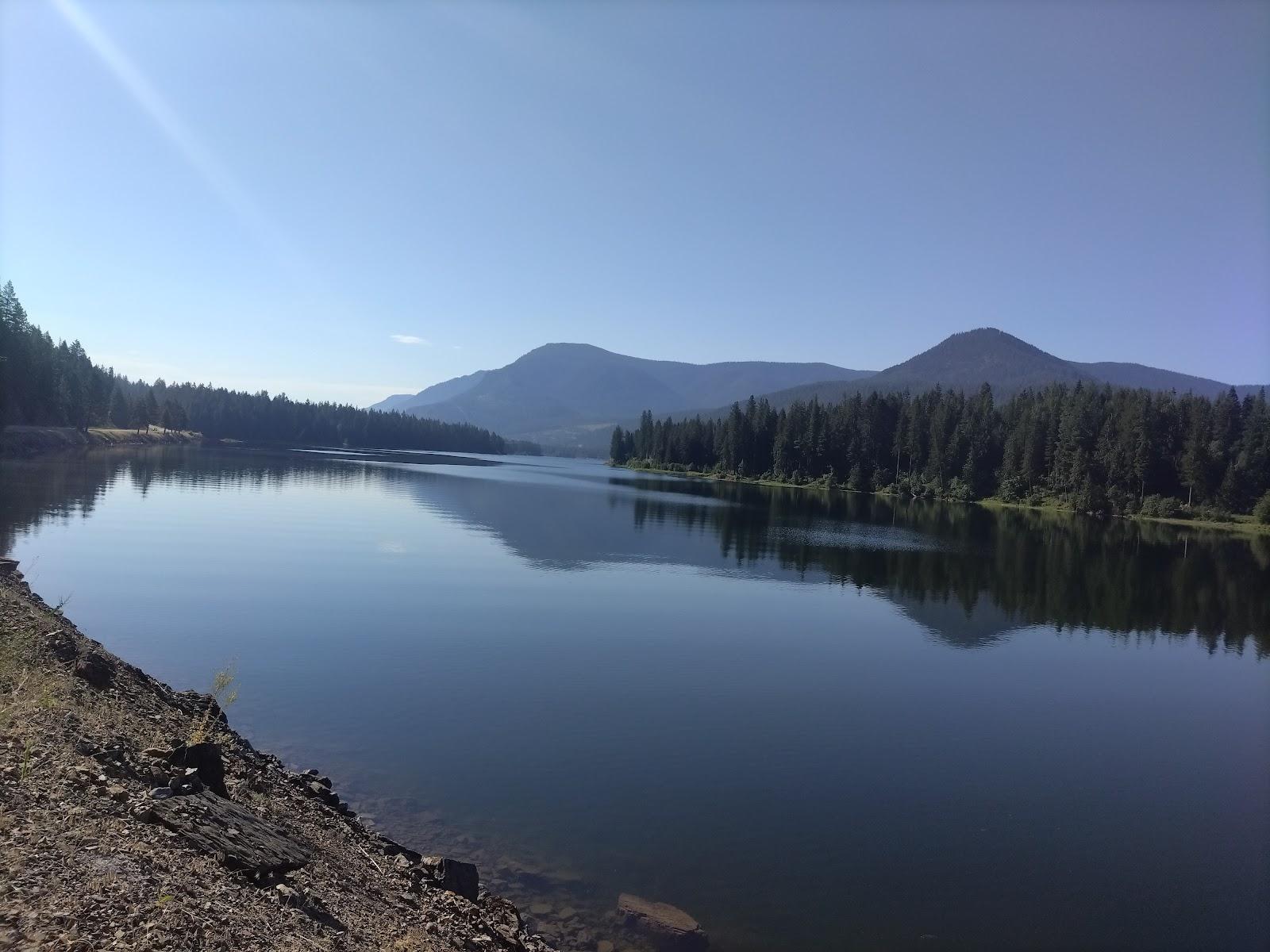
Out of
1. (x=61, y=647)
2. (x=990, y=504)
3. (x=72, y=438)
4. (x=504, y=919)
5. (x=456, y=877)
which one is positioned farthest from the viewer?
(x=990, y=504)

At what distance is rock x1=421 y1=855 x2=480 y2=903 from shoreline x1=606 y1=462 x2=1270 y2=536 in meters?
101

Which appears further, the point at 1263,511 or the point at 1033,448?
the point at 1033,448

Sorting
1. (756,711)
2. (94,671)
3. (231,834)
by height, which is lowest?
(756,711)

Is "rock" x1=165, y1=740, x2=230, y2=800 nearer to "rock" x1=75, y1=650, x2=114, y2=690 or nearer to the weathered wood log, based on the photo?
the weathered wood log

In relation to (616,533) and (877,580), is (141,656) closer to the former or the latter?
(877,580)

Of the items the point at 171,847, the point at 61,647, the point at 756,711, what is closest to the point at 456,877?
the point at 171,847

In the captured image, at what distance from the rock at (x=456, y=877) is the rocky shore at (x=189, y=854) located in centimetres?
2

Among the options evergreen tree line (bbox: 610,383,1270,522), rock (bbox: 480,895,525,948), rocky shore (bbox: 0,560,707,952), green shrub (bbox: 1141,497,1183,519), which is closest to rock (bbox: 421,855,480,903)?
rocky shore (bbox: 0,560,707,952)

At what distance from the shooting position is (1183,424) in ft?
340

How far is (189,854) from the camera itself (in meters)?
6.96

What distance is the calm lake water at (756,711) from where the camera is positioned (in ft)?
37.4

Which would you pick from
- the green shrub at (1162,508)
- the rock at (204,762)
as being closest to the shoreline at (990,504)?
the green shrub at (1162,508)

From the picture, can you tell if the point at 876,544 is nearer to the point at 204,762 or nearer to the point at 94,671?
the point at 94,671

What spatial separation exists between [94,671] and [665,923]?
8.90 m
